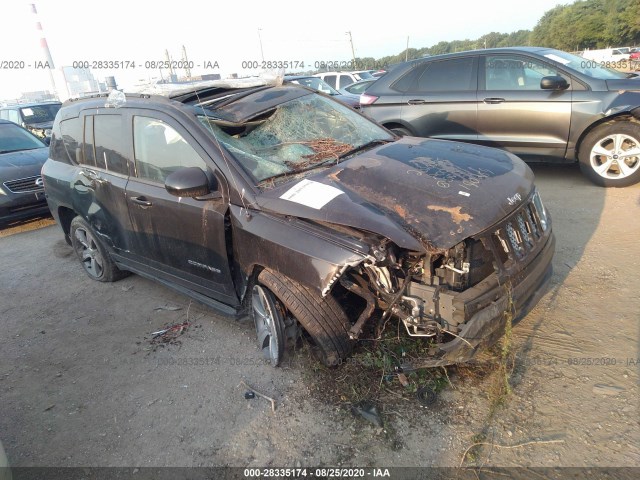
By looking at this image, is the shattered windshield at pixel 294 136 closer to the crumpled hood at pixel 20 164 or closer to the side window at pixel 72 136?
the side window at pixel 72 136

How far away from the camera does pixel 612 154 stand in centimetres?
534

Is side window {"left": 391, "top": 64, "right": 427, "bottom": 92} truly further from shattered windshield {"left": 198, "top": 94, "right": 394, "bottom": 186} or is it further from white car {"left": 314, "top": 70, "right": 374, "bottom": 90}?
white car {"left": 314, "top": 70, "right": 374, "bottom": 90}

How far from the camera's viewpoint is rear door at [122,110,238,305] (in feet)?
9.62

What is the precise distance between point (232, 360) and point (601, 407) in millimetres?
2261

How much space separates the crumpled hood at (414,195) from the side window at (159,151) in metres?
0.78

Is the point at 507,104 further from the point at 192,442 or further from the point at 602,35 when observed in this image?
the point at 602,35

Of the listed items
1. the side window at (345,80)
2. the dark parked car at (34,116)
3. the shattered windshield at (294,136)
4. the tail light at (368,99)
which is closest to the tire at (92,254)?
the shattered windshield at (294,136)

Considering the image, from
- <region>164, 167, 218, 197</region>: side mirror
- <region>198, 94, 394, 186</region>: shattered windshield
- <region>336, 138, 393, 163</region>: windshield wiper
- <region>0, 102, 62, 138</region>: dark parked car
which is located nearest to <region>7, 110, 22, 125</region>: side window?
<region>0, 102, 62, 138</region>: dark parked car

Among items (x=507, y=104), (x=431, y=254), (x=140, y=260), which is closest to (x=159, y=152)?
(x=140, y=260)

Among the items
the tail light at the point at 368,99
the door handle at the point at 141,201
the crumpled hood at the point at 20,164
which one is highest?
the tail light at the point at 368,99

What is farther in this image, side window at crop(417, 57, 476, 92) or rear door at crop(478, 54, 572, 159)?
side window at crop(417, 57, 476, 92)

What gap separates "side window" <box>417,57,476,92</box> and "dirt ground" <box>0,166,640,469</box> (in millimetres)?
3106

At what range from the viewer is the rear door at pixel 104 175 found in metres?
3.59

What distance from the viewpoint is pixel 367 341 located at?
9.51ft
